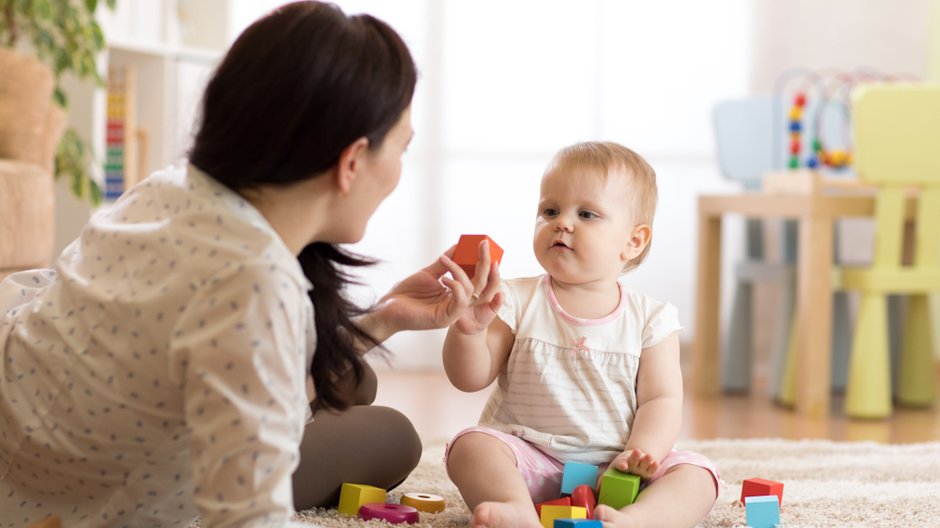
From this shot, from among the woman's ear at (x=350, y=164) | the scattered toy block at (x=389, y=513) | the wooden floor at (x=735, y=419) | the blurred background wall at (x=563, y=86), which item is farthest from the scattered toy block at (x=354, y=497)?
the blurred background wall at (x=563, y=86)

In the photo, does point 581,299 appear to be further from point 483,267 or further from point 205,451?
point 205,451

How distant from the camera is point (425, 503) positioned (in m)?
1.33

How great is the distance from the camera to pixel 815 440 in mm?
2049

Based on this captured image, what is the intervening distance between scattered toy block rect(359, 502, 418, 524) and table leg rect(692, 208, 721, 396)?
1710mm

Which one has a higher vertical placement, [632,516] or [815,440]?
A: [632,516]

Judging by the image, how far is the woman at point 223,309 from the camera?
0.80 metres

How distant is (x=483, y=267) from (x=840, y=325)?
1989mm

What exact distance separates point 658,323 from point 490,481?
284 millimetres

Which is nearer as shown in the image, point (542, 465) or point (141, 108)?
point (542, 465)

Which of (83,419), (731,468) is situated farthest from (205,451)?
(731,468)

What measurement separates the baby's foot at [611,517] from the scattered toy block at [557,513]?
24 mm

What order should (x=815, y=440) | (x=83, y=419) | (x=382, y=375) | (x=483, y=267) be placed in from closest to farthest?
(x=83, y=419) → (x=483, y=267) → (x=815, y=440) → (x=382, y=375)

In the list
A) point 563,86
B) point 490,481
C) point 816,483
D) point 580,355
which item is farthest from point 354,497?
point 563,86

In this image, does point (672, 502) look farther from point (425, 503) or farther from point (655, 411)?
point (425, 503)
